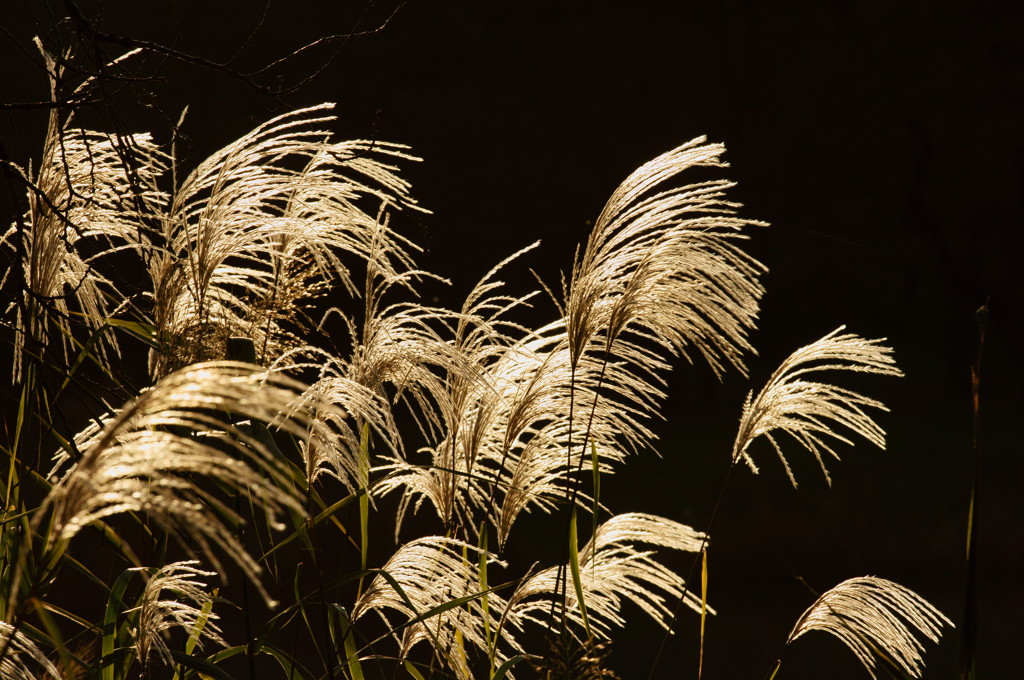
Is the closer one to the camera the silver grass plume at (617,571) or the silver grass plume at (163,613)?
the silver grass plume at (163,613)

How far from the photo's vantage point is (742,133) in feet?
23.3

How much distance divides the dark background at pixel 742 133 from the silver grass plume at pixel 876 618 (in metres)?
4.48

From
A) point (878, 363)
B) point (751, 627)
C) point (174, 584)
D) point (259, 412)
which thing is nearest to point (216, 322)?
point (174, 584)

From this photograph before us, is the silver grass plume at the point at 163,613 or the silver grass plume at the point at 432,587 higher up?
the silver grass plume at the point at 163,613

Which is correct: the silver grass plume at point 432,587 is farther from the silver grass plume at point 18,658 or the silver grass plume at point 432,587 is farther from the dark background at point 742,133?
the dark background at point 742,133

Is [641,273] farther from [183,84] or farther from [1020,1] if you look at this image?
[1020,1]

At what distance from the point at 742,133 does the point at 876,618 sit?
617 centimetres

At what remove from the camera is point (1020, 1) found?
23.3ft

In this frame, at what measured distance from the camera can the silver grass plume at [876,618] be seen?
1318mm

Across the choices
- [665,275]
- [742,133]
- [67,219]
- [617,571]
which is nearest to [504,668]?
[617,571]

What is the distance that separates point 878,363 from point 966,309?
625 centimetres

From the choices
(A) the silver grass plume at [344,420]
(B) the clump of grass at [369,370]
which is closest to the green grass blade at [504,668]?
(B) the clump of grass at [369,370]

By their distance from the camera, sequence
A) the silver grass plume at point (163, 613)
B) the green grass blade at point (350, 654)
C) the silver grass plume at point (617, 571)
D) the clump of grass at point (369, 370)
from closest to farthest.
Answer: the silver grass plume at point (163, 613)
the clump of grass at point (369, 370)
the green grass blade at point (350, 654)
the silver grass plume at point (617, 571)

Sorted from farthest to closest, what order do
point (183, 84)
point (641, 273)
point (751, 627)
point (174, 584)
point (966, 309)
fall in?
Answer: point (966, 309), point (183, 84), point (751, 627), point (641, 273), point (174, 584)
